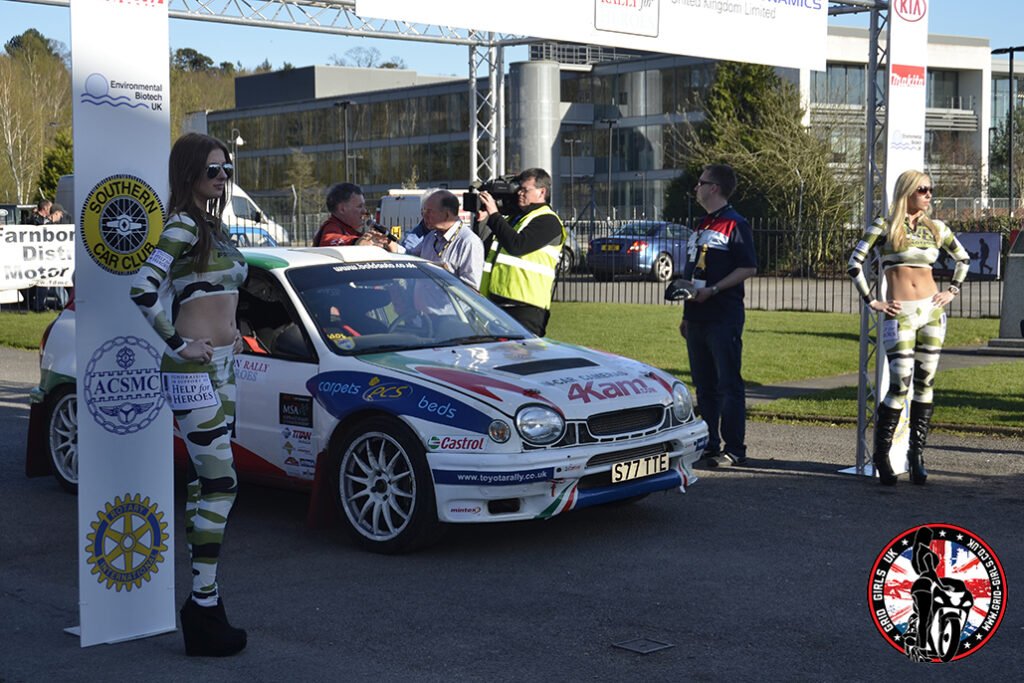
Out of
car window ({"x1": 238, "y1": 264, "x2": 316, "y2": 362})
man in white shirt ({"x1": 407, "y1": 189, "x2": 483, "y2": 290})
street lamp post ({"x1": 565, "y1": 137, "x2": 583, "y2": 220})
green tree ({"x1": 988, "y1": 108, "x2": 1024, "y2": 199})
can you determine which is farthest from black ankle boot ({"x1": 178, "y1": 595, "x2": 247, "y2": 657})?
street lamp post ({"x1": 565, "y1": 137, "x2": 583, "y2": 220})

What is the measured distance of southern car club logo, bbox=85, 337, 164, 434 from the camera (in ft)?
17.6

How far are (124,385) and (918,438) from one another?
5.44 meters

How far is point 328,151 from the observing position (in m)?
94.9

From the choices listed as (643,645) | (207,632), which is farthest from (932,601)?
(207,632)

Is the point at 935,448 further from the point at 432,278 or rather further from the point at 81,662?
the point at 81,662

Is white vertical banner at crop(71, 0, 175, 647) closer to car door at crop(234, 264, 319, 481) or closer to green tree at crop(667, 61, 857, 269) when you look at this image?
car door at crop(234, 264, 319, 481)

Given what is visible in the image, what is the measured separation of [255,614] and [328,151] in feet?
298

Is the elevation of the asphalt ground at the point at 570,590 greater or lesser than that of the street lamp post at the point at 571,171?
lesser

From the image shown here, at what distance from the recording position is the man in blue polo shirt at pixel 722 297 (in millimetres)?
9492

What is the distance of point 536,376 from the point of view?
7.27 m

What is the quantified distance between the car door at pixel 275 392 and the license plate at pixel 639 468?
1644 millimetres

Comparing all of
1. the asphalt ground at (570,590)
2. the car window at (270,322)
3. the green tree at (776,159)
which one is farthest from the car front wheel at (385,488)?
the green tree at (776,159)

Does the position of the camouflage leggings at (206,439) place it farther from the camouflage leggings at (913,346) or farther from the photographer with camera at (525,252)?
the camouflage leggings at (913,346)

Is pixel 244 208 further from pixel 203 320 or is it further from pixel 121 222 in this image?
pixel 203 320
